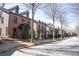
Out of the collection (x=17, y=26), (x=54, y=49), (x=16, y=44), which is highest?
(x=17, y=26)

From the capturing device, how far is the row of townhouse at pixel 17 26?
4.54m

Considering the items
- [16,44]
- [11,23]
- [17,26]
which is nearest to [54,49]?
[16,44]

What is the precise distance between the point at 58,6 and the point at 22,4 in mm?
733

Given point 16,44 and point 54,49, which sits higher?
point 16,44

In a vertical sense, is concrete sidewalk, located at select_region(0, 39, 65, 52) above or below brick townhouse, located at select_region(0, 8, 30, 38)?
below

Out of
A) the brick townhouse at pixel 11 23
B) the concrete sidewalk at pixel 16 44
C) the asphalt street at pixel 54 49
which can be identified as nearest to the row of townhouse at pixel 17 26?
the brick townhouse at pixel 11 23

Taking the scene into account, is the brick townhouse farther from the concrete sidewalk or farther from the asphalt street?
the asphalt street

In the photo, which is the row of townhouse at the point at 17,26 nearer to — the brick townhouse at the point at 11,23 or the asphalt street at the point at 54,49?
the brick townhouse at the point at 11,23

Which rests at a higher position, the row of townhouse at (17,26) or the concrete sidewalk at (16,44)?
the row of townhouse at (17,26)

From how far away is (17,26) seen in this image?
15.1 feet

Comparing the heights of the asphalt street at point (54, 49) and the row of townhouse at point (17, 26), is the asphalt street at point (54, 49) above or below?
below

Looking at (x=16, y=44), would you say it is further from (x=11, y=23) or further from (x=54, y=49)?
(x=54, y=49)

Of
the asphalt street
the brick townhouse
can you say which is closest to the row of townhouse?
the brick townhouse

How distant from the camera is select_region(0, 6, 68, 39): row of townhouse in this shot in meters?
4.54
